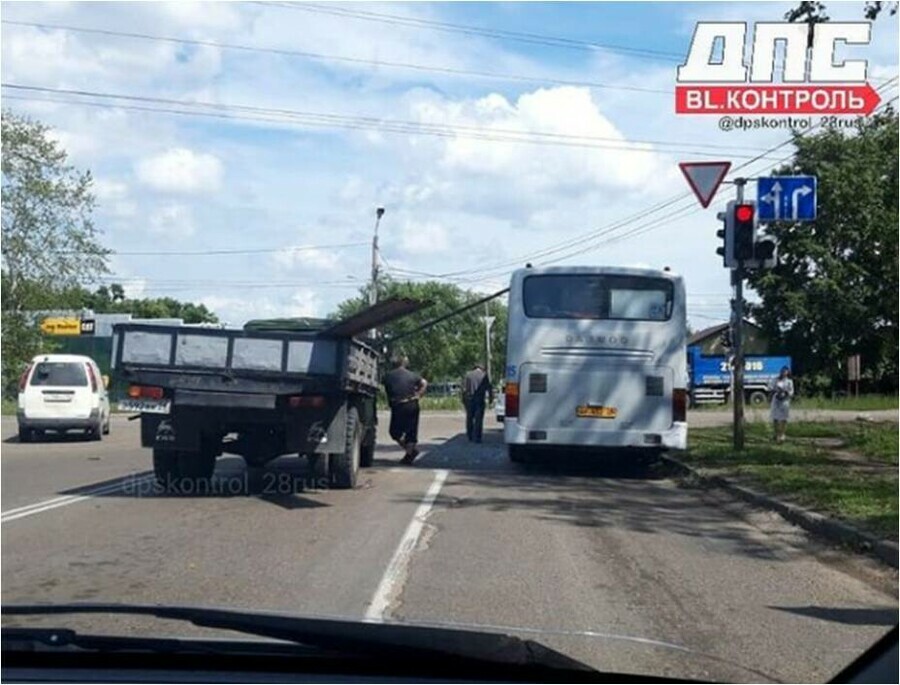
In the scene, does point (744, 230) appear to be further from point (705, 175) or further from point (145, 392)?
point (145, 392)

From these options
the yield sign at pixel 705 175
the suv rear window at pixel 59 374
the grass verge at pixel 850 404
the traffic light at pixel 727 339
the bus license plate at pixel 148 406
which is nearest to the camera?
the bus license plate at pixel 148 406

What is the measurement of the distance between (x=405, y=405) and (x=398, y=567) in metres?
10.1

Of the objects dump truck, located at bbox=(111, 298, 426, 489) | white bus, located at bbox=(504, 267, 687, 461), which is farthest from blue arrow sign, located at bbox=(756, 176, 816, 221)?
dump truck, located at bbox=(111, 298, 426, 489)

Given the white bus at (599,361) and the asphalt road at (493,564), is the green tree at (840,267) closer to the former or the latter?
the white bus at (599,361)

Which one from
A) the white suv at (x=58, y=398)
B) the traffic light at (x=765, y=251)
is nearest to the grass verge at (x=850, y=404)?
the white suv at (x=58, y=398)

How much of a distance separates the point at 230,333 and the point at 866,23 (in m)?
8.49

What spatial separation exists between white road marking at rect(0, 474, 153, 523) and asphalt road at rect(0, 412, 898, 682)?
39 mm

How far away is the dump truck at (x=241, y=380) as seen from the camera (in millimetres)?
13789

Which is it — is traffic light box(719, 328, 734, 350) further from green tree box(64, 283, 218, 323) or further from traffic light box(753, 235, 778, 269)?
green tree box(64, 283, 218, 323)

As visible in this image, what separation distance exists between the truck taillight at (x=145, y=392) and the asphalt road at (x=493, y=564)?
118 centimetres

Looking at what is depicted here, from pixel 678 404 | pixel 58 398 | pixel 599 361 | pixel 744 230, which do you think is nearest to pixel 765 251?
pixel 744 230

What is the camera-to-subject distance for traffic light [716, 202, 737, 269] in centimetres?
1841

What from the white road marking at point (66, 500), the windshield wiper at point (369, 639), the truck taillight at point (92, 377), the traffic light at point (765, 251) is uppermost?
the traffic light at point (765, 251)

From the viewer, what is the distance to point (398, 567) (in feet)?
30.9
